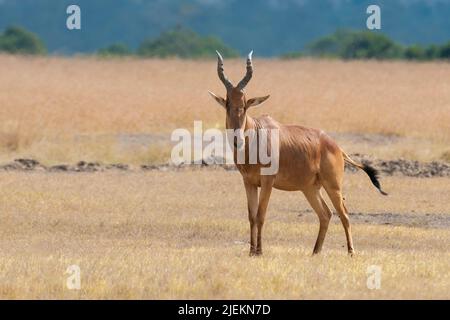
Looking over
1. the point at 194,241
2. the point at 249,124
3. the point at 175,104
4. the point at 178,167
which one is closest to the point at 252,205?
the point at 249,124

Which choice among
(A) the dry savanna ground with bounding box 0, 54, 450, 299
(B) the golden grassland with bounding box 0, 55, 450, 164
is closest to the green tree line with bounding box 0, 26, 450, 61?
(B) the golden grassland with bounding box 0, 55, 450, 164

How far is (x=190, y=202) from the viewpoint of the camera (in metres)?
17.9

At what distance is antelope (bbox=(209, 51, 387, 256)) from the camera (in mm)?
12711

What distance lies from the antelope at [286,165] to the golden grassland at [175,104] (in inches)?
355

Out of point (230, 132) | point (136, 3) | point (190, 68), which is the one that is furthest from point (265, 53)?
point (230, 132)

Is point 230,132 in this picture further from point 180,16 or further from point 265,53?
point 180,16

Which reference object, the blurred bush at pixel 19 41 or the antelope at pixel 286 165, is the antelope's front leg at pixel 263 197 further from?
the blurred bush at pixel 19 41

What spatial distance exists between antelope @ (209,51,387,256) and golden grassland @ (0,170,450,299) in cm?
37

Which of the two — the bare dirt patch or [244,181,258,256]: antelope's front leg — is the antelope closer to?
[244,181,258,256]: antelope's front leg

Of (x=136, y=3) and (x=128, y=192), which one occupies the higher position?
(x=136, y=3)

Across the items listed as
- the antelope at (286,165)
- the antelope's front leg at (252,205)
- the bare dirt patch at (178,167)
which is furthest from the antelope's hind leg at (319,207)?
the bare dirt patch at (178,167)

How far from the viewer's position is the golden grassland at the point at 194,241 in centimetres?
1080
